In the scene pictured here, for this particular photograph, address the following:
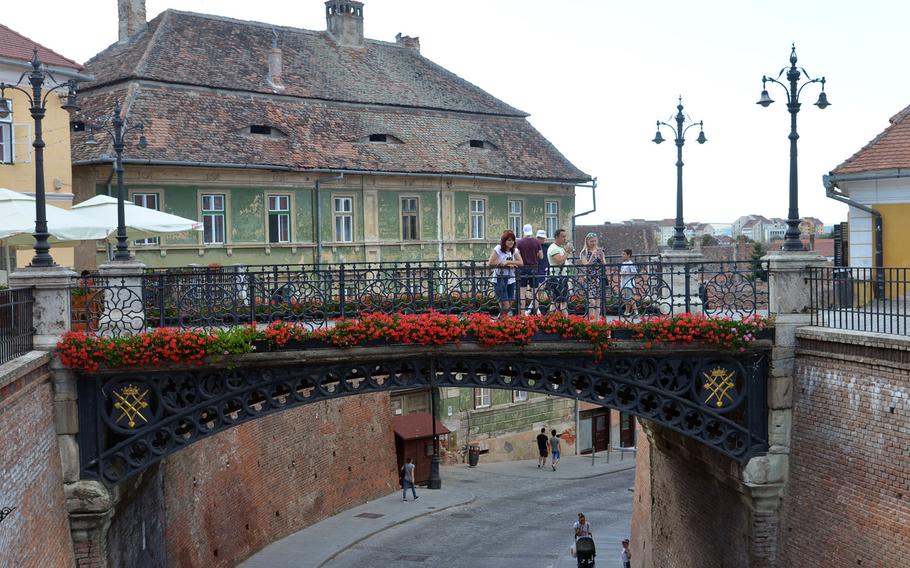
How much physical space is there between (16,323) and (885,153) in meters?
15.9

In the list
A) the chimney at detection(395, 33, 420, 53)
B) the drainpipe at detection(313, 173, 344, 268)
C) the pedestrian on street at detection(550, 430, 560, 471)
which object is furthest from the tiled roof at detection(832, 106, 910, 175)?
the chimney at detection(395, 33, 420, 53)

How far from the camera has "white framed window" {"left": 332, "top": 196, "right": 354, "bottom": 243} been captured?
118ft

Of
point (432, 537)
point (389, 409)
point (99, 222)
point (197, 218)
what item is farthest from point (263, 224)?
point (99, 222)

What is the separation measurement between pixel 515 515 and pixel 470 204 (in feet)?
37.3

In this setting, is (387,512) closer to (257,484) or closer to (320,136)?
(257,484)

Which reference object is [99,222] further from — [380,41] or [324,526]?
[380,41]

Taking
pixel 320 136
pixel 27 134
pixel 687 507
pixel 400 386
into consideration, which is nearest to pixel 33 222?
pixel 400 386

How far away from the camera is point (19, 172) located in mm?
25734

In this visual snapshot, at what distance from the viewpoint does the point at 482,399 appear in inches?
1617

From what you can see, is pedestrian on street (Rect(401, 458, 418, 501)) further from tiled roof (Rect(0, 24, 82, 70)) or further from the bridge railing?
the bridge railing

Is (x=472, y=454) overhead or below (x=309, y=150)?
below

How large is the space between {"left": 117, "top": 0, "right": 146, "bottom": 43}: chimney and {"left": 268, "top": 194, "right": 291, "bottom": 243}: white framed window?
8.35 metres

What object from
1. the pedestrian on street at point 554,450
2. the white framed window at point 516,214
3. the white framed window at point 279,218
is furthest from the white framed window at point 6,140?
the pedestrian on street at point 554,450

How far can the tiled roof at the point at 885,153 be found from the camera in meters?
21.2
